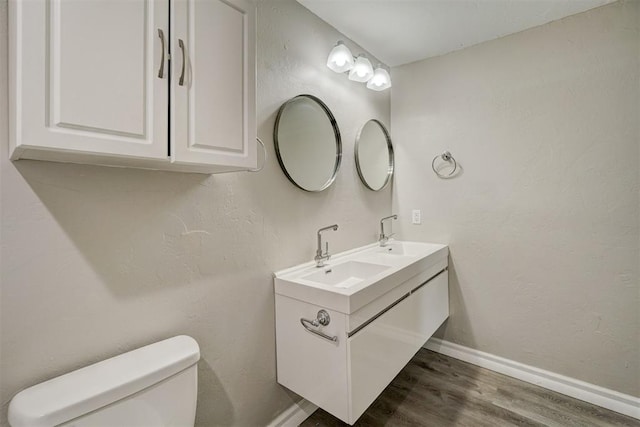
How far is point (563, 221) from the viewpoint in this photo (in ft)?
6.41

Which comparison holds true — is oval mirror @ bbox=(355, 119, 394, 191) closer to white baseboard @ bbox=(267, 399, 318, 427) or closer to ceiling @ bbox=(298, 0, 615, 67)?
ceiling @ bbox=(298, 0, 615, 67)

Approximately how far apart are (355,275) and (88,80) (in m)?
1.66

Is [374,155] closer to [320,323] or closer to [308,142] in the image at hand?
[308,142]

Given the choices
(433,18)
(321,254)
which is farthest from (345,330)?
(433,18)

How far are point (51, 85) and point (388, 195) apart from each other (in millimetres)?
2295

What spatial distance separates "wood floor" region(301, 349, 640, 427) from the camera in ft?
5.66

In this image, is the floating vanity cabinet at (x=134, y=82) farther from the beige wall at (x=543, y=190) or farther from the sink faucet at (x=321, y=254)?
the beige wall at (x=543, y=190)

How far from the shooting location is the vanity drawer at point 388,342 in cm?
134

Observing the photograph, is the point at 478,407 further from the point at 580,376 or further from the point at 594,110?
the point at 594,110

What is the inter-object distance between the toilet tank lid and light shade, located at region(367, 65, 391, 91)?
201 cm

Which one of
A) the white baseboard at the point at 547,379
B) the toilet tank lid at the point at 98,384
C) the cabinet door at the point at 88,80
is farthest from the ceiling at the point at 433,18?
the white baseboard at the point at 547,379

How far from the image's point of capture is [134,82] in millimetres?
858

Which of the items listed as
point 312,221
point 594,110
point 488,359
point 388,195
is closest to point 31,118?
point 312,221

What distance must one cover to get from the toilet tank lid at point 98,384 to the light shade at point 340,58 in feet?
5.64
